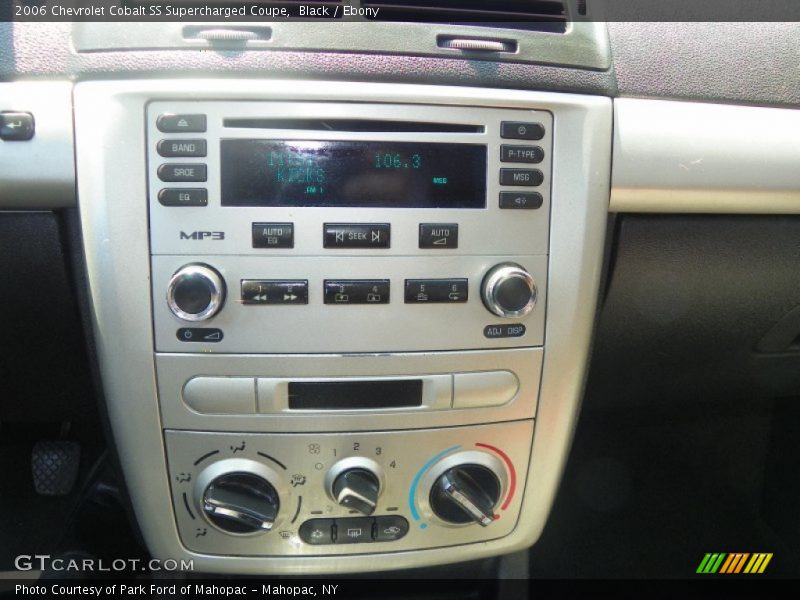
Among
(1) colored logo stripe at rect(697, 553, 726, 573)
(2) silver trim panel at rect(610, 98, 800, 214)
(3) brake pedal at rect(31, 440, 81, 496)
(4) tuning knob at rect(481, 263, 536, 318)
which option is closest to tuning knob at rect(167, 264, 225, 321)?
(4) tuning knob at rect(481, 263, 536, 318)

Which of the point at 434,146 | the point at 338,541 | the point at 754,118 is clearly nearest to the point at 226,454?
the point at 338,541

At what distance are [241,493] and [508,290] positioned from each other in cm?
40

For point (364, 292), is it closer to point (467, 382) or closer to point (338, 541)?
point (467, 382)

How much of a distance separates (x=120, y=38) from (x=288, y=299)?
331 millimetres

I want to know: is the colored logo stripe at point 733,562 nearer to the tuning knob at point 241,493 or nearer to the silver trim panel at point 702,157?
the silver trim panel at point 702,157

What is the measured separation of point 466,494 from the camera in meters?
0.86

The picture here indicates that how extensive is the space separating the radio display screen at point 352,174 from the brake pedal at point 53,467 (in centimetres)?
91

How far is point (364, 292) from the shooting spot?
0.77 meters

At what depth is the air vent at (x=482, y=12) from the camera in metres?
0.78

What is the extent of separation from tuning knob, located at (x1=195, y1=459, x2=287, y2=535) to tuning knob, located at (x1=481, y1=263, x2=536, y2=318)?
1.12 feet

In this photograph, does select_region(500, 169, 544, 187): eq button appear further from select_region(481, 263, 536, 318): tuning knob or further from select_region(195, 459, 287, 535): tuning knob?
select_region(195, 459, 287, 535): tuning knob

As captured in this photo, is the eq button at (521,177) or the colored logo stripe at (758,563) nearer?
the eq button at (521,177)

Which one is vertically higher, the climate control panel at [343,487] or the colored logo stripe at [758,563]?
the climate control panel at [343,487]
